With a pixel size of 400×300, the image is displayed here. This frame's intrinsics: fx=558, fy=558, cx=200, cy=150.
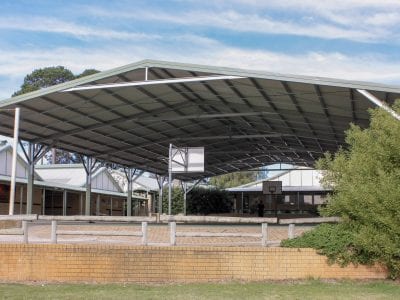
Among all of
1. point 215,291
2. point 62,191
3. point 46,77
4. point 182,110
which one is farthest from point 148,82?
point 46,77

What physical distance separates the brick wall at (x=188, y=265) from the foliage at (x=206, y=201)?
1439 inches

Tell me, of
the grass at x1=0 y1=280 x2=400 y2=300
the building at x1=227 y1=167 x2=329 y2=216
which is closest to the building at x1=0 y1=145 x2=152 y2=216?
the building at x1=227 y1=167 x2=329 y2=216

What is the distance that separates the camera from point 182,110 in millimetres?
25750

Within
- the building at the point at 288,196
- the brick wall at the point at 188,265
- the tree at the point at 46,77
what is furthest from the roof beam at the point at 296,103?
Answer: the tree at the point at 46,77

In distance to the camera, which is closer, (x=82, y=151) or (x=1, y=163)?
(x=1, y=163)

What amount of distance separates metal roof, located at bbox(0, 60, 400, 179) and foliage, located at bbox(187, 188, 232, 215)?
1155 cm

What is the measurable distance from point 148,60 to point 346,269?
373 inches

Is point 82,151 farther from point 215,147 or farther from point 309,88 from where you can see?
point 309,88

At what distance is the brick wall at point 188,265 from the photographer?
11.6 m

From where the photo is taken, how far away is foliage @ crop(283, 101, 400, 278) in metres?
11.0

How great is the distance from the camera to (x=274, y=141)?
1444 inches

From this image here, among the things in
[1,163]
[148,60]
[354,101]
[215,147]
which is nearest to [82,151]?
[1,163]

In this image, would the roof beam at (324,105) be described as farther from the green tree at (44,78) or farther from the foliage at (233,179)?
the foliage at (233,179)

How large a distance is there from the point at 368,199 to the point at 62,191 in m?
30.0
